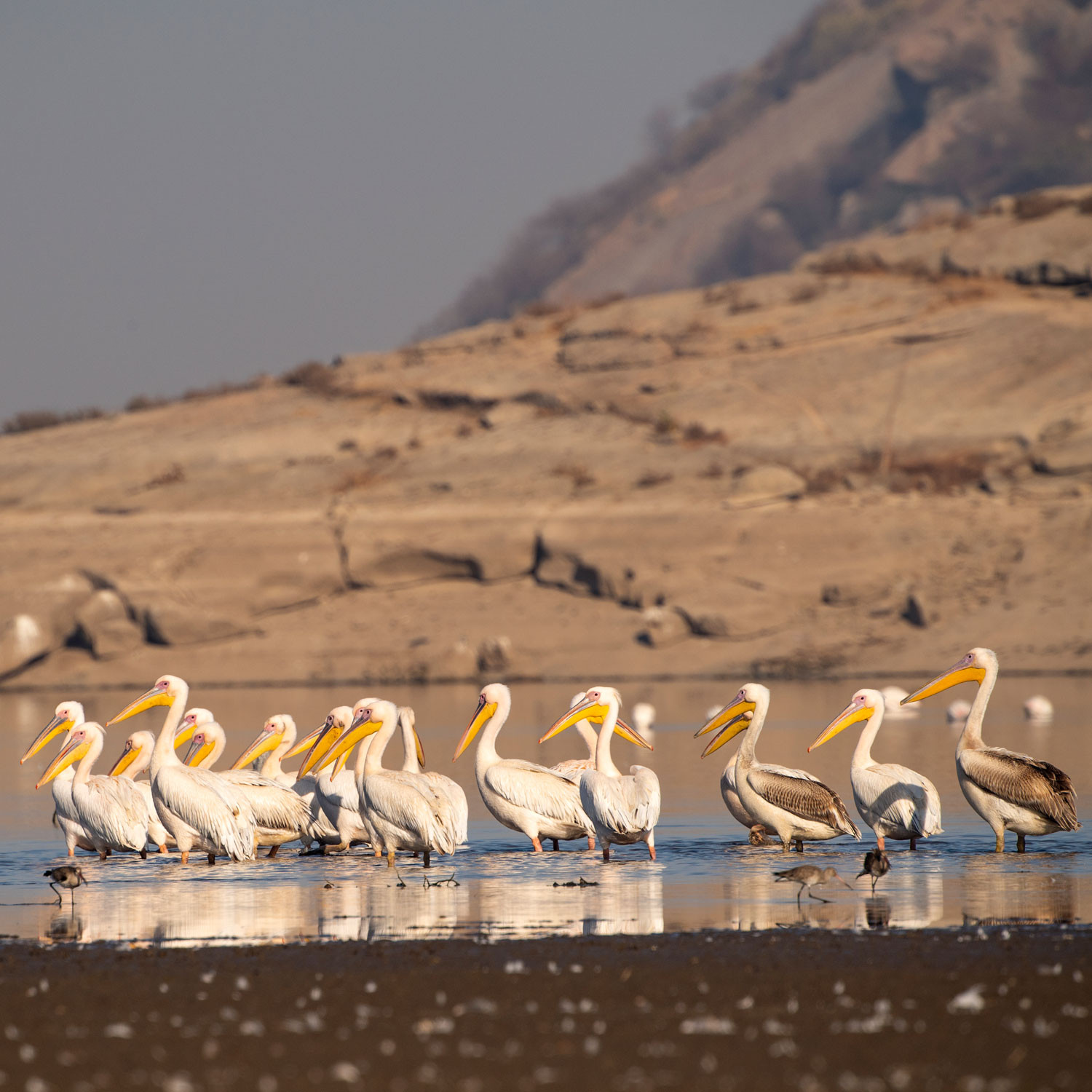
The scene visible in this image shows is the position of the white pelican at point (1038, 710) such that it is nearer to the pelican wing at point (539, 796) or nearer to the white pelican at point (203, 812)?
the pelican wing at point (539, 796)

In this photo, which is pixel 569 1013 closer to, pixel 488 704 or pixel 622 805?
pixel 622 805

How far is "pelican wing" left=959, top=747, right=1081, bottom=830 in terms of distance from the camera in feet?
35.4

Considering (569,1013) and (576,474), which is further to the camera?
(576,474)

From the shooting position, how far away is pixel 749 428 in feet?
128

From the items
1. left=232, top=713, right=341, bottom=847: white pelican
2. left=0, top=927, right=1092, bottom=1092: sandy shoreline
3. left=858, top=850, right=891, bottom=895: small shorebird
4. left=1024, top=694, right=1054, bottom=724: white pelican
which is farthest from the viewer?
left=1024, top=694, right=1054, bottom=724: white pelican

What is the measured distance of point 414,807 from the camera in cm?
1105

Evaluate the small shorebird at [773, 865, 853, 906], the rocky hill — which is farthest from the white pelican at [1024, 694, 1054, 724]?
the rocky hill

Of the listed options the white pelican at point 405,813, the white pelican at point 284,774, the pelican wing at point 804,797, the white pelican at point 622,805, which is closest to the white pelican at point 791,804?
the pelican wing at point 804,797

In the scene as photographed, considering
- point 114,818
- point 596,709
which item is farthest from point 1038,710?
point 114,818

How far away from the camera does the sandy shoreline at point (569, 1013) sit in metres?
5.23

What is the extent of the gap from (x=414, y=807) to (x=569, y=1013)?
509 cm

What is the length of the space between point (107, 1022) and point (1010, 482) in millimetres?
31634

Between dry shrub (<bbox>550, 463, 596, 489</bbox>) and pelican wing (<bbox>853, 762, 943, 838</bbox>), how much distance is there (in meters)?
25.8

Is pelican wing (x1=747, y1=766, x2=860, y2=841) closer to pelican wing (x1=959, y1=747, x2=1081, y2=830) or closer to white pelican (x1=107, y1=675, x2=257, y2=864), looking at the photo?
pelican wing (x1=959, y1=747, x2=1081, y2=830)
